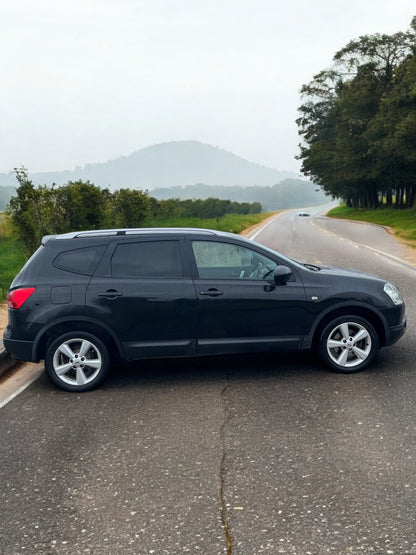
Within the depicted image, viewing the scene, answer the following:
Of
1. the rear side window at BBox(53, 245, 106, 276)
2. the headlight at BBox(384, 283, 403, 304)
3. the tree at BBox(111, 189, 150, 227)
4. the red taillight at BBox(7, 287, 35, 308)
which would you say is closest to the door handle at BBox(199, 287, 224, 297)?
Answer: the rear side window at BBox(53, 245, 106, 276)

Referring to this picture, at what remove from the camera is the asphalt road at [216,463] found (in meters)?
3.22

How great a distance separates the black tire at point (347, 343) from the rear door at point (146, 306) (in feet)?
4.85

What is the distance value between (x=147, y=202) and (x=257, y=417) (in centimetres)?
1979

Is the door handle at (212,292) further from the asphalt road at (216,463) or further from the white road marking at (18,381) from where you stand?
the white road marking at (18,381)

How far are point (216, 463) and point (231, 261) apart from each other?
2640 mm

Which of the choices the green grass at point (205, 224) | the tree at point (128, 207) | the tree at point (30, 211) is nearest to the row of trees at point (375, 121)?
the green grass at point (205, 224)

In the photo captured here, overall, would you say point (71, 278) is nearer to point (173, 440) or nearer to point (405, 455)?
point (173, 440)

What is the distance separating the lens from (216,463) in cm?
408

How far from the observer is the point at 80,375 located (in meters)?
5.80

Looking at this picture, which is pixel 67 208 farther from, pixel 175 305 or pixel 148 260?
pixel 175 305

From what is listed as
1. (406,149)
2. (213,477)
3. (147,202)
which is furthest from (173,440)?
(406,149)

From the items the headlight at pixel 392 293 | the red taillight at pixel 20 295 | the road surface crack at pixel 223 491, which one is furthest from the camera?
the headlight at pixel 392 293

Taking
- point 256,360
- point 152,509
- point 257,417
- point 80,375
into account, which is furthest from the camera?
point 256,360

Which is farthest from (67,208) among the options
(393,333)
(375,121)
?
(375,121)
